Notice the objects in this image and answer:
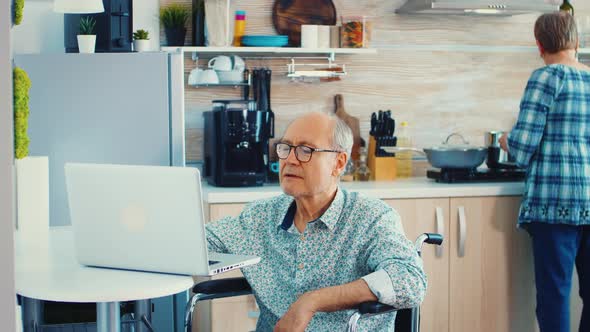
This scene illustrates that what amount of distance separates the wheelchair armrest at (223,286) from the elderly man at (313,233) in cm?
3

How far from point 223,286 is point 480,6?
2.23m

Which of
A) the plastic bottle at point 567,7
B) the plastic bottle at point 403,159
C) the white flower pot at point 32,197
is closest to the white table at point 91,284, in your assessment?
the white flower pot at point 32,197

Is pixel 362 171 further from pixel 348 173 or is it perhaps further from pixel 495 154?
pixel 495 154

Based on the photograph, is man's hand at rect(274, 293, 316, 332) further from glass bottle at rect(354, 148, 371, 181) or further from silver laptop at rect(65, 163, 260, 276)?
glass bottle at rect(354, 148, 371, 181)

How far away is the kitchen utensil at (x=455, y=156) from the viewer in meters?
4.03

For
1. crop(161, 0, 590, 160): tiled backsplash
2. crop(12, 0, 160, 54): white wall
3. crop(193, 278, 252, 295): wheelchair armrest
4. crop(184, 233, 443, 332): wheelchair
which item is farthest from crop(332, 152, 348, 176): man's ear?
crop(12, 0, 160, 54): white wall

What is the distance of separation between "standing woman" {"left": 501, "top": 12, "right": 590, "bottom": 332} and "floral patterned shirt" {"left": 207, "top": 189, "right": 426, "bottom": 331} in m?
1.34

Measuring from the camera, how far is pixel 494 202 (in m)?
3.96

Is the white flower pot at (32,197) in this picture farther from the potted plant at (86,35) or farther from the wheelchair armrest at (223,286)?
the potted plant at (86,35)

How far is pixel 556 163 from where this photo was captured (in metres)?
3.61

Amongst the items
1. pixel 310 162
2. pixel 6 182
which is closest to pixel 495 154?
pixel 310 162

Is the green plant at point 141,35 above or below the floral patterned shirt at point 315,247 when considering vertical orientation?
above

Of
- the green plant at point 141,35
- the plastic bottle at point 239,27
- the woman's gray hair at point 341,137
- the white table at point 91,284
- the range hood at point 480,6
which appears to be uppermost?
the range hood at point 480,6

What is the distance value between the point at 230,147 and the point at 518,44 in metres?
1.66
